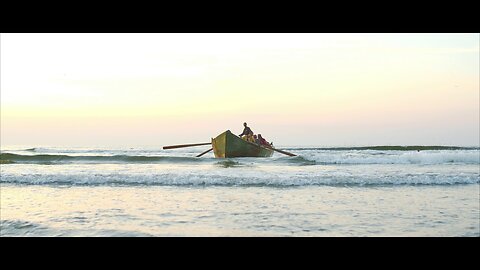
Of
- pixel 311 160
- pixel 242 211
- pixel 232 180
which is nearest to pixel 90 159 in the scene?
pixel 311 160

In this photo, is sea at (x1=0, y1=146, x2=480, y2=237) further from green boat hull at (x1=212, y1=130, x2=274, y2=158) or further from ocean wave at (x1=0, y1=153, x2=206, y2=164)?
green boat hull at (x1=212, y1=130, x2=274, y2=158)

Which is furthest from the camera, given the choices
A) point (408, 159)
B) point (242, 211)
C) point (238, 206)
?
point (408, 159)

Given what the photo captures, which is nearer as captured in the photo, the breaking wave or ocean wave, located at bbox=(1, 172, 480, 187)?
ocean wave, located at bbox=(1, 172, 480, 187)

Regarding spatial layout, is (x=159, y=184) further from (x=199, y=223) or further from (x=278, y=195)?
(x=199, y=223)

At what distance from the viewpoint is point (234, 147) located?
70.1ft

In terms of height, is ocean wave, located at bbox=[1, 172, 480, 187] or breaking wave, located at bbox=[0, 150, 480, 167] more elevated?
breaking wave, located at bbox=[0, 150, 480, 167]

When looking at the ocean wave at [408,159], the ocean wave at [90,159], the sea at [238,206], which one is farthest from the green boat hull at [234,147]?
the sea at [238,206]

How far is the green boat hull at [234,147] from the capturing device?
21203 mm

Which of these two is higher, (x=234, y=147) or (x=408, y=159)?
(x=234, y=147)

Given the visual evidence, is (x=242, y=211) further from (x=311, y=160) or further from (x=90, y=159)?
(x=90, y=159)

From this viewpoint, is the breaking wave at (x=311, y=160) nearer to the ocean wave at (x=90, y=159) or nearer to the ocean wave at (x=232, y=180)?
the ocean wave at (x=90, y=159)

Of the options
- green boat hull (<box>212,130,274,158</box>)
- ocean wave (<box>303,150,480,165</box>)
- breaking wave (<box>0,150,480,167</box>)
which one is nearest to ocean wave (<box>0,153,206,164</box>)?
breaking wave (<box>0,150,480,167</box>)

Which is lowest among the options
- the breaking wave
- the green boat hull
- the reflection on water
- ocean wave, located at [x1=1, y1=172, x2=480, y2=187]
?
the reflection on water

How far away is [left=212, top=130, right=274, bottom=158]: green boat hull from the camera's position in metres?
21.2
